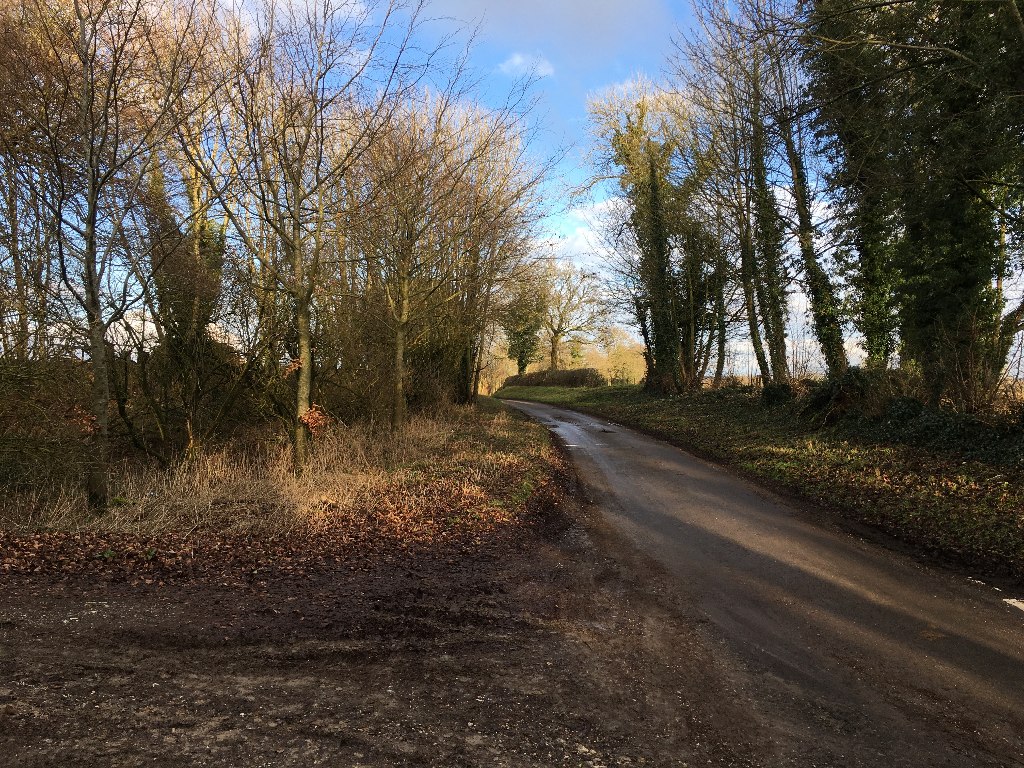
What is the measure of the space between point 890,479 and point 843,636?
5.29 meters

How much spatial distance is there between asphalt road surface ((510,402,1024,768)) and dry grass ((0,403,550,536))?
2209mm

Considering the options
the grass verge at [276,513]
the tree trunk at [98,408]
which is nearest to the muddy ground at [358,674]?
the grass verge at [276,513]

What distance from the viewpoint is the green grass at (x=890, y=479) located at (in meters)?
6.33

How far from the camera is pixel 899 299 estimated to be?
12.4 metres

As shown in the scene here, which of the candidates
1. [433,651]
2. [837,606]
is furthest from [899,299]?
[433,651]

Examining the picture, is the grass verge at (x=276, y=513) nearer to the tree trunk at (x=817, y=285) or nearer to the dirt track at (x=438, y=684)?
the dirt track at (x=438, y=684)

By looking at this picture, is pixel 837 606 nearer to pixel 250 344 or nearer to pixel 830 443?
pixel 830 443

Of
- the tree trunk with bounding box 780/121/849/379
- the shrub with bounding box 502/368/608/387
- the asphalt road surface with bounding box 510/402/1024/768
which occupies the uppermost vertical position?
the tree trunk with bounding box 780/121/849/379

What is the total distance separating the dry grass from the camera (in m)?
6.63

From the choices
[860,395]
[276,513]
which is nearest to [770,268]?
[860,395]

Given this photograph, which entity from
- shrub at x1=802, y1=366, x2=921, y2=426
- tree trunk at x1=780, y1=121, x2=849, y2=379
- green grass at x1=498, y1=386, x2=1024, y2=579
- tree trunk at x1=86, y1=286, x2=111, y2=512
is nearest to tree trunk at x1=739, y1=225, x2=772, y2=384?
tree trunk at x1=780, y1=121, x2=849, y2=379

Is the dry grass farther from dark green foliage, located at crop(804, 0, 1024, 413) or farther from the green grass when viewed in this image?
dark green foliage, located at crop(804, 0, 1024, 413)

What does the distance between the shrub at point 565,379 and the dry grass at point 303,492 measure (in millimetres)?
26522

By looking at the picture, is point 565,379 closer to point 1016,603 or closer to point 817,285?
point 817,285
